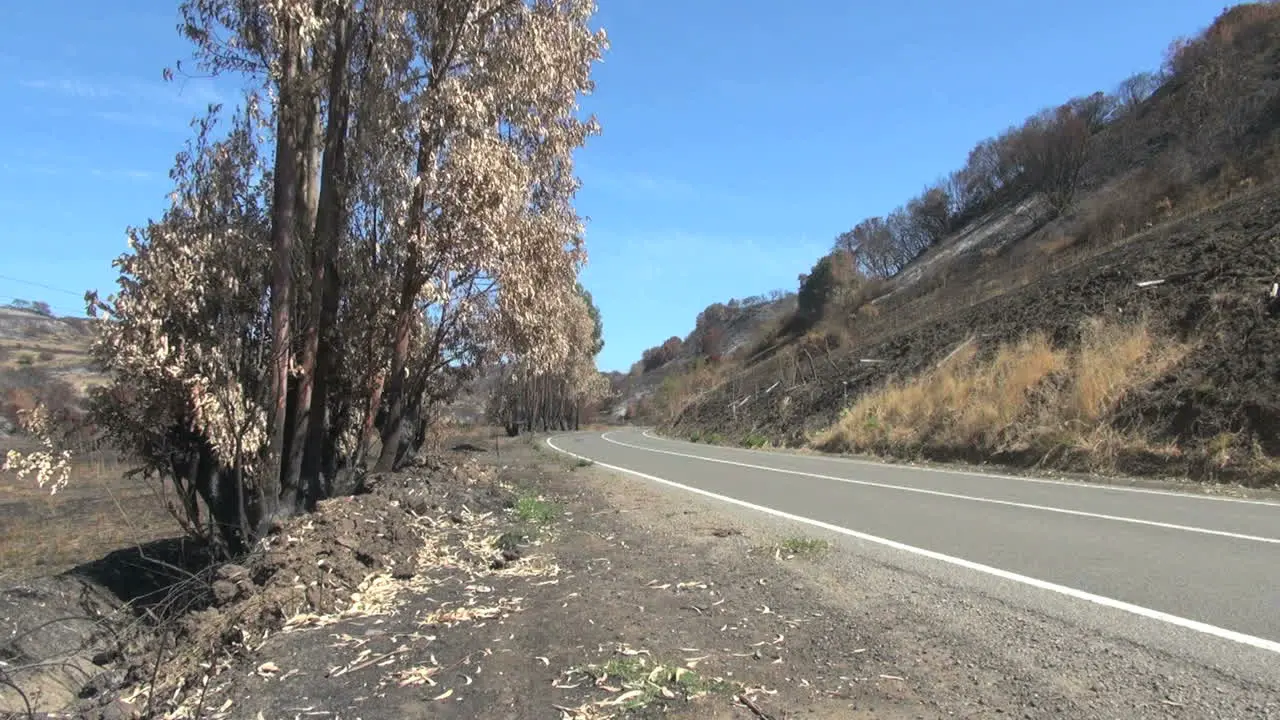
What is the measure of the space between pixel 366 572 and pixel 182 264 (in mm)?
3813

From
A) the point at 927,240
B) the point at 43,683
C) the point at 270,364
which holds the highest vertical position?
the point at 927,240

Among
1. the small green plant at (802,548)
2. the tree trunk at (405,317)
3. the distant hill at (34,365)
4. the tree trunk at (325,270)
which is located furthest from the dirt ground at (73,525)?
the distant hill at (34,365)

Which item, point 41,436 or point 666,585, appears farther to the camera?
point 41,436

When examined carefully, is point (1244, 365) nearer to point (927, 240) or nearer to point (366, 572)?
point (366, 572)

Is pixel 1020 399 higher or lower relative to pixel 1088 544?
higher

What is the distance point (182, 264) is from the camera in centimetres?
808

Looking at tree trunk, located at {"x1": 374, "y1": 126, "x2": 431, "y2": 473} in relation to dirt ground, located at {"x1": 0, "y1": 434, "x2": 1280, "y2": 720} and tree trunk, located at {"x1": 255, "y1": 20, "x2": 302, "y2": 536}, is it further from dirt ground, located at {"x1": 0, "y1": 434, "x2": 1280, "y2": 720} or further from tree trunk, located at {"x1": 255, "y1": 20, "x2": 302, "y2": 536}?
dirt ground, located at {"x1": 0, "y1": 434, "x2": 1280, "y2": 720}

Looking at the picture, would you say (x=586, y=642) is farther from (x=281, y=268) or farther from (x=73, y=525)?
(x=73, y=525)

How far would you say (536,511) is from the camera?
10.0 meters

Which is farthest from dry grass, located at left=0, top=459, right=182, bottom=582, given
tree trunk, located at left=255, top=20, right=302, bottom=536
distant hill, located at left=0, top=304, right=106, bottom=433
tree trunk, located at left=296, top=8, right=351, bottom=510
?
distant hill, located at left=0, top=304, right=106, bottom=433

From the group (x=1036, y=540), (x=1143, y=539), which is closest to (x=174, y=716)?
(x=1036, y=540)

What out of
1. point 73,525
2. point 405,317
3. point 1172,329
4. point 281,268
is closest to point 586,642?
point 281,268

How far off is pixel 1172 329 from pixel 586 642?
17149 mm

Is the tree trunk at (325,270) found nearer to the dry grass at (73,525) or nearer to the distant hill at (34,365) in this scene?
the dry grass at (73,525)
